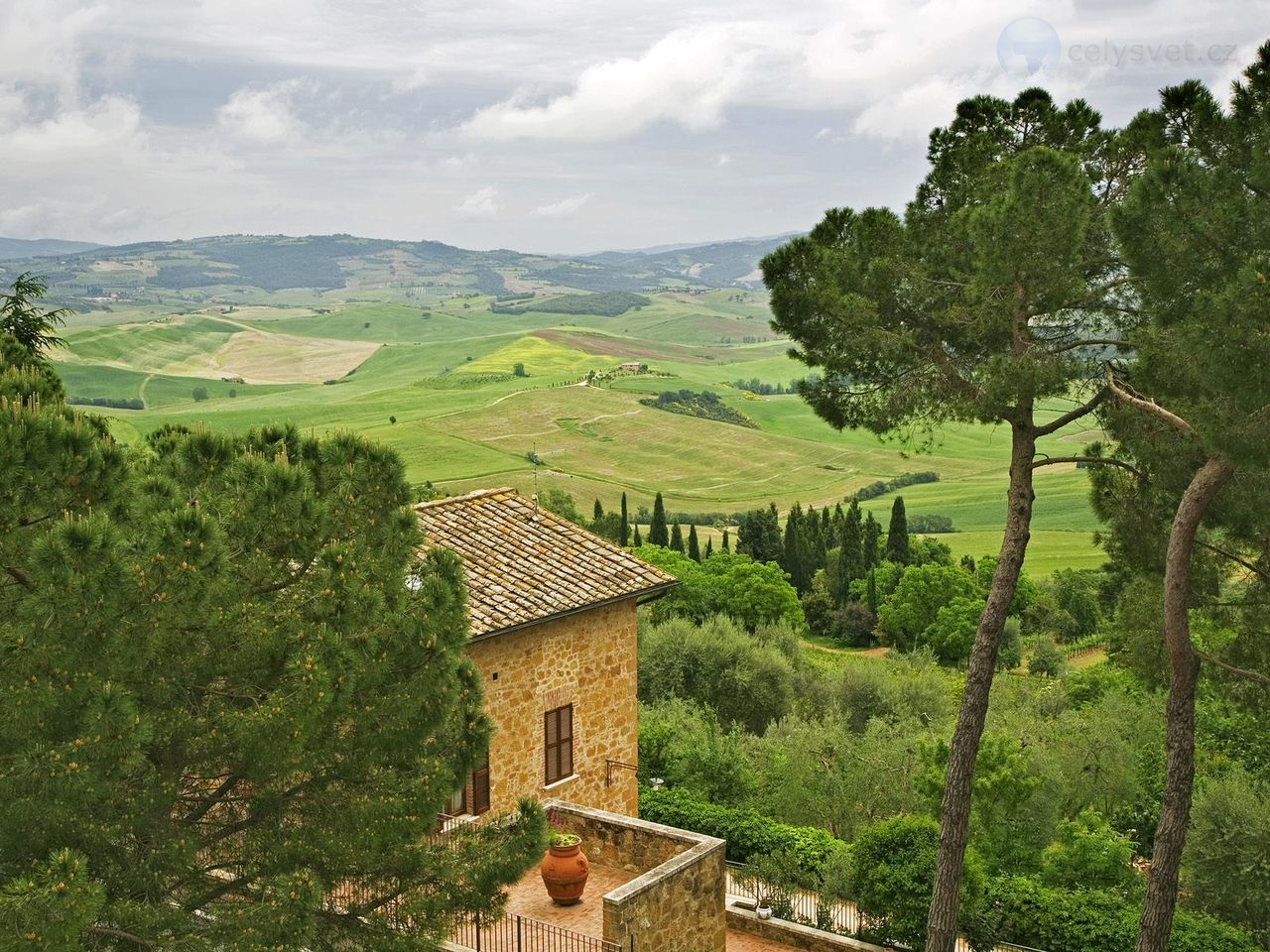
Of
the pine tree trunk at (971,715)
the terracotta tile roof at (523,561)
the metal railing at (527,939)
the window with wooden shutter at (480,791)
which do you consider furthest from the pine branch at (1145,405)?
the window with wooden shutter at (480,791)

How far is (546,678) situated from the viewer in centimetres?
1593

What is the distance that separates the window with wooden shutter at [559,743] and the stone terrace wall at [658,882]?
1.64 m

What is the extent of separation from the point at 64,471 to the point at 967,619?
189 feet

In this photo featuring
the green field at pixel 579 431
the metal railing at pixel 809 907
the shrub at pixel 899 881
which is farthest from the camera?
the green field at pixel 579 431

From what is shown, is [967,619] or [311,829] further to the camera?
[967,619]

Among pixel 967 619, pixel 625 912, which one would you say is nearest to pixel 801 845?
pixel 625 912

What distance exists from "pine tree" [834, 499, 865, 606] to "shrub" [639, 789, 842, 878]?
5274 centimetres

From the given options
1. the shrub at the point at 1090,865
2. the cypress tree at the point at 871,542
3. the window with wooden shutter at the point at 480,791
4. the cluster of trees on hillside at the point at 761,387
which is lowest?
the cypress tree at the point at 871,542

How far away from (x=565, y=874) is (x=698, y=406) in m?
146

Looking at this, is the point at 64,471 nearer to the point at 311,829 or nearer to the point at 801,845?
Result: the point at 311,829

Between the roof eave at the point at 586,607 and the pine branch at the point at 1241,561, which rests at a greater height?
the pine branch at the point at 1241,561

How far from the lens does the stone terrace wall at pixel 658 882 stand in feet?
39.3

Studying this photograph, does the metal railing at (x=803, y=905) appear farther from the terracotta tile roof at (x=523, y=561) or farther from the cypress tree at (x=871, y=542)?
the cypress tree at (x=871, y=542)

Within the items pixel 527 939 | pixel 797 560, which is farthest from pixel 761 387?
pixel 527 939
